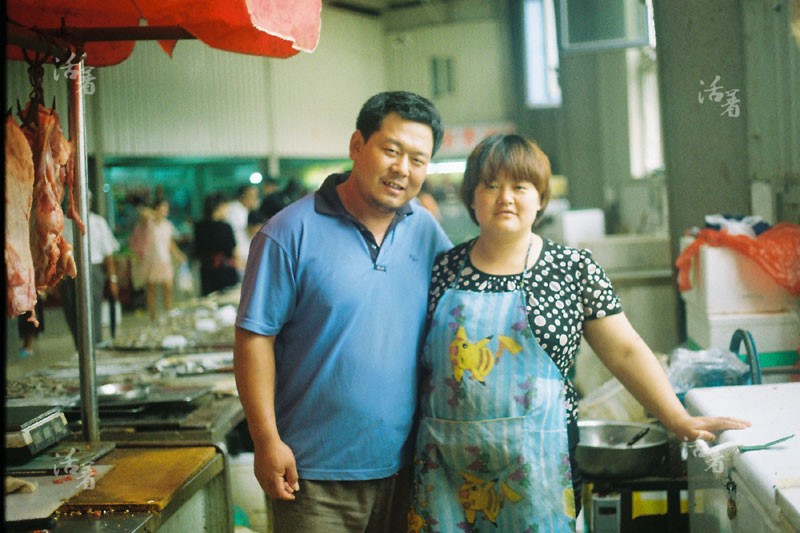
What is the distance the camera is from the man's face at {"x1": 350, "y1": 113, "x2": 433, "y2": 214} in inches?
94.0

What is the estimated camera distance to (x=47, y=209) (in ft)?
7.61

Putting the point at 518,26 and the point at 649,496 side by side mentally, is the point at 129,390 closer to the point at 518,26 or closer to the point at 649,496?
the point at 649,496

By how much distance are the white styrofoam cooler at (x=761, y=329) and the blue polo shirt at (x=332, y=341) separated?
1.86 metres

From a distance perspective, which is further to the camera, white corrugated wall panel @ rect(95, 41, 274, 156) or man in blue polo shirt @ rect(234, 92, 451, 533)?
white corrugated wall panel @ rect(95, 41, 274, 156)

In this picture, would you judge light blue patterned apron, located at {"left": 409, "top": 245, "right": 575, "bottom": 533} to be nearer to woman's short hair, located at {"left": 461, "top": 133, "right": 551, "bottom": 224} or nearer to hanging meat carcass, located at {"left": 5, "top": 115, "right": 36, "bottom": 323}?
woman's short hair, located at {"left": 461, "top": 133, "right": 551, "bottom": 224}

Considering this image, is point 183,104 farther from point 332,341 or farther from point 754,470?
point 754,470

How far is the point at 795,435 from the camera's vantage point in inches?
79.4

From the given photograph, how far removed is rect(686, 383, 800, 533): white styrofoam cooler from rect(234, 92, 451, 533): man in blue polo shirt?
2.92ft

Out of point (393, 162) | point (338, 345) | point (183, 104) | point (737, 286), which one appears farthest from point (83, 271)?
point (183, 104)

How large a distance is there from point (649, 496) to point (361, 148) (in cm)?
172

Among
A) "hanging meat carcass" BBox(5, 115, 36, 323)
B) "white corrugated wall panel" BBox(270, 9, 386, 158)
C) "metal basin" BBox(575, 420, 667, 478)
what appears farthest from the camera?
"white corrugated wall panel" BBox(270, 9, 386, 158)

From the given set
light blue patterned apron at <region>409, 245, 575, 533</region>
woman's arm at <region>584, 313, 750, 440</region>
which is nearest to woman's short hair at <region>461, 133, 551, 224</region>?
light blue patterned apron at <region>409, 245, 575, 533</region>

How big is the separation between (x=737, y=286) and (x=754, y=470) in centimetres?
200

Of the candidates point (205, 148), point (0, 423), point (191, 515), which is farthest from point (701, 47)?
point (205, 148)
